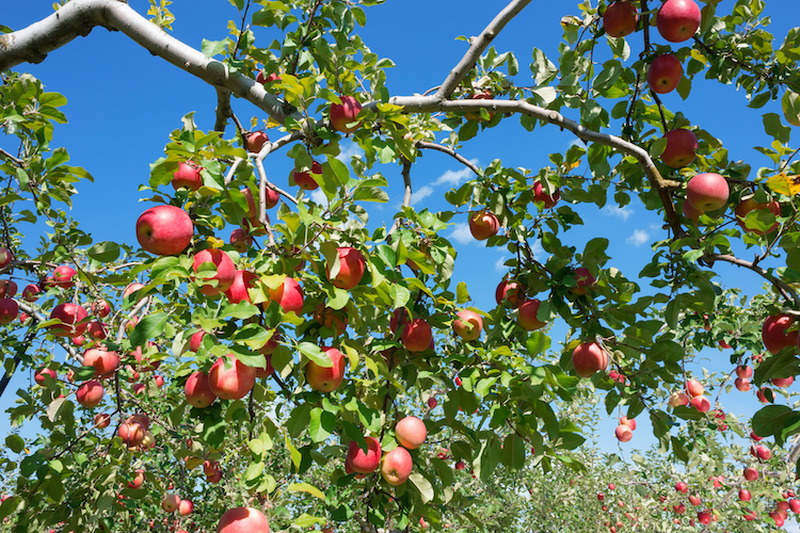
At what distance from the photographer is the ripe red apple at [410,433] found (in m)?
2.35

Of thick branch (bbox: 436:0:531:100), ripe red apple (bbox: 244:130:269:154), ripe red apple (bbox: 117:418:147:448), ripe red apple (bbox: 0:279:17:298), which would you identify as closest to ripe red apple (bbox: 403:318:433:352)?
thick branch (bbox: 436:0:531:100)

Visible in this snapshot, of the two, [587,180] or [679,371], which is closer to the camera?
[679,371]

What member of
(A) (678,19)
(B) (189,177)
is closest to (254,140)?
(B) (189,177)

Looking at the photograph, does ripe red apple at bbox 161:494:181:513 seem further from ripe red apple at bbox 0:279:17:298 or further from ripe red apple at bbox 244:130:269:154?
ripe red apple at bbox 244:130:269:154

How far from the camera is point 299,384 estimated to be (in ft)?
6.24

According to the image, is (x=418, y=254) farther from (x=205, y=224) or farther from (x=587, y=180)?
(x=587, y=180)

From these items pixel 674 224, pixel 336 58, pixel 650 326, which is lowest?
pixel 650 326

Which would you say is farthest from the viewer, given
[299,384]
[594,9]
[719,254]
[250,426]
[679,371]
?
[594,9]

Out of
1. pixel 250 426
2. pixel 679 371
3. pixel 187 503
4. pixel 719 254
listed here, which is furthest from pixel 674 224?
pixel 187 503

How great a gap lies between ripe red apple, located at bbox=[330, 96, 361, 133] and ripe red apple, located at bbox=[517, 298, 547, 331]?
1.21 metres

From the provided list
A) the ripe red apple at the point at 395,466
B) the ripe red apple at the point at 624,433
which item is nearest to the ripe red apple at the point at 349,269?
the ripe red apple at the point at 395,466

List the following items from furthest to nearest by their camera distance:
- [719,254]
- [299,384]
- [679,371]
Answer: [679,371] < [719,254] < [299,384]

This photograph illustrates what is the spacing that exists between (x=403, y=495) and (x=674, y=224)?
1.90 metres

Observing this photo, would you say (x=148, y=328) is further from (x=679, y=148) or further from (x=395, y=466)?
(x=679, y=148)
